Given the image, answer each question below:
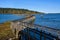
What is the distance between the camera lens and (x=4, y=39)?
89.7 ft

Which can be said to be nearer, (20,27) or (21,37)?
(21,37)

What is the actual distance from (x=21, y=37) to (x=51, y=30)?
9.22 m

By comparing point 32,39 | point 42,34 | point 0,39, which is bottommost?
point 0,39

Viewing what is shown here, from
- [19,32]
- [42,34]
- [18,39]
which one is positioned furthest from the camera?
[19,32]

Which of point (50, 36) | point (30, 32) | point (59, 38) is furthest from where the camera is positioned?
point (30, 32)

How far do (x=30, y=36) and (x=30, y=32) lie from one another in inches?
53.1

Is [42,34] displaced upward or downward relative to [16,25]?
upward

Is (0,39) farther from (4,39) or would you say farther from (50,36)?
(50,36)

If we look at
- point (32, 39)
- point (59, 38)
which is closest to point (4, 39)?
point (32, 39)

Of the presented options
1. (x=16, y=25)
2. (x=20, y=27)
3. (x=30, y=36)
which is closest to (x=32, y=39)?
(x=30, y=36)

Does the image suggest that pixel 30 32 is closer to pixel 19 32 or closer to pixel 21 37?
pixel 21 37

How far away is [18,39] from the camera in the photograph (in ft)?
84.9

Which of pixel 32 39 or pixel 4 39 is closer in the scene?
pixel 32 39

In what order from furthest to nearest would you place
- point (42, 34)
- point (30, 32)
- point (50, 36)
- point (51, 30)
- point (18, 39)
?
point (18, 39)
point (30, 32)
point (51, 30)
point (42, 34)
point (50, 36)
